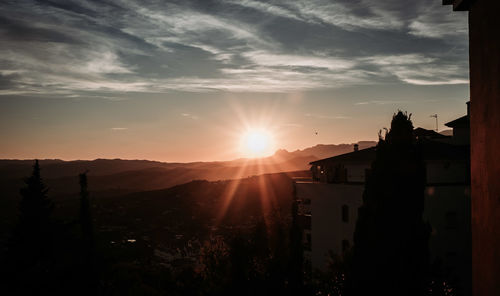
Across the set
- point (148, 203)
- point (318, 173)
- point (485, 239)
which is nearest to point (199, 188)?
point (148, 203)

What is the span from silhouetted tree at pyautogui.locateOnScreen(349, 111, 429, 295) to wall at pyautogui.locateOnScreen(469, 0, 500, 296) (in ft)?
58.9

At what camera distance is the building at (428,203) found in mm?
29828

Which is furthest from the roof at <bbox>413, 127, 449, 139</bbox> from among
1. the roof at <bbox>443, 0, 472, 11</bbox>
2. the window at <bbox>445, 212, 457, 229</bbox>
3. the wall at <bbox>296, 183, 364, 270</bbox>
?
the roof at <bbox>443, 0, 472, 11</bbox>

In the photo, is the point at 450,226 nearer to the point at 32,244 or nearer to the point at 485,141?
the point at 32,244

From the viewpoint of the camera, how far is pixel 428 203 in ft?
98.4

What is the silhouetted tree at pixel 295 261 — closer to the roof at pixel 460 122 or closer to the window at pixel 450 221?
the window at pixel 450 221

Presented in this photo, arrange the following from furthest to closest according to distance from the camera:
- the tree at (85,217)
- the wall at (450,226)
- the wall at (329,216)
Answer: the wall at (329,216) < the tree at (85,217) < the wall at (450,226)

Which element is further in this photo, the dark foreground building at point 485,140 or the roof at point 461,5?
the roof at point 461,5

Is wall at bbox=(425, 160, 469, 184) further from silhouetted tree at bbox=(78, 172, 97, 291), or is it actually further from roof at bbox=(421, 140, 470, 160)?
silhouetted tree at bbox=(78, 172, 97, 291)

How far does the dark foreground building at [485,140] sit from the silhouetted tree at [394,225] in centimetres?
1795

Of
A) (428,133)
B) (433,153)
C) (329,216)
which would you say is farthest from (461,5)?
(428,133)

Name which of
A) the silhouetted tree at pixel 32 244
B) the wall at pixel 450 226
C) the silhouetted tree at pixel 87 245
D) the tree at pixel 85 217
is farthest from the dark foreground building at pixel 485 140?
the tree at pixel 85 217

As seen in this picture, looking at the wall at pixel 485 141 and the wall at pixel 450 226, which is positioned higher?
the wall at pixel 485 141

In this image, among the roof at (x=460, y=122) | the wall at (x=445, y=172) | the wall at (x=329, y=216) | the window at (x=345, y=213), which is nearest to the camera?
the wall at (x=445, y=172)
